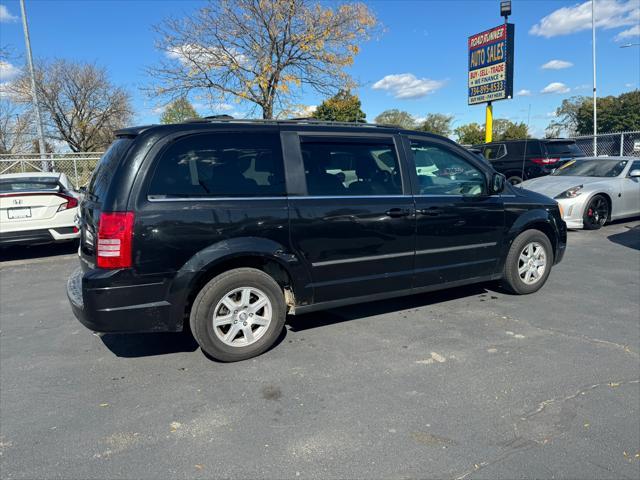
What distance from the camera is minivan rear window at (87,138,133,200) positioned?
355 centimetres

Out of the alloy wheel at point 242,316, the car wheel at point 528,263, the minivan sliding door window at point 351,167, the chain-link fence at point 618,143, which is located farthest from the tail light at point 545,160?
the alloy wheel at point 242,316

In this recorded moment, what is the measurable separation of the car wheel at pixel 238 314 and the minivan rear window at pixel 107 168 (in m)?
1.08

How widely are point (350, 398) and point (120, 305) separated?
178cm

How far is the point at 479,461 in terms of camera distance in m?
2.57

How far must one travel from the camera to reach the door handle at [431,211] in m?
4.51

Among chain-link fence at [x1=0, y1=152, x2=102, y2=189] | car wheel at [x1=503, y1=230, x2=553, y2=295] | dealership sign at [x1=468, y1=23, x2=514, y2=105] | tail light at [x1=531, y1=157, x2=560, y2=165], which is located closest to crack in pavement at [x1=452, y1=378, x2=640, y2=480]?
car wheel at [x1=503, y1=230, x2=553, y2=295]

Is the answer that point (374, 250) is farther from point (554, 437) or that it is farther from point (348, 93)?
point (348, 93)

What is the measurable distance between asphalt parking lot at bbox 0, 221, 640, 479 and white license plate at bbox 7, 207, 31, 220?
2.72 meters

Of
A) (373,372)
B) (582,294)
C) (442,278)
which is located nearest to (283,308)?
(373,372)

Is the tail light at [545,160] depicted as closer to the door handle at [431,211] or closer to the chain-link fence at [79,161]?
the chain-link fence at [79,161]

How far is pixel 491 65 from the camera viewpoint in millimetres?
16469

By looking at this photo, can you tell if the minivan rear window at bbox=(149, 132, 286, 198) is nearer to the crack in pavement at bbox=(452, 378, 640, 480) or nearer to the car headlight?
the crack in pavement at bbox=(452, 378, 640, 480)

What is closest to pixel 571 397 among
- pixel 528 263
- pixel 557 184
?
pixel 528 263

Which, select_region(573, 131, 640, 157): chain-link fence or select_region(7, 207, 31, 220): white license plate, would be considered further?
select_region(573, 131, 640, 157): chain-link fence
